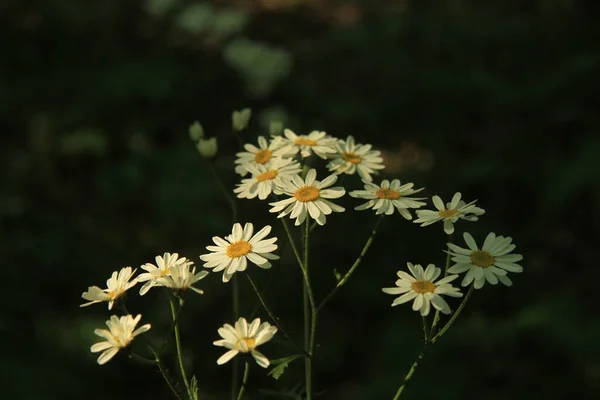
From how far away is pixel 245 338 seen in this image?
101 cm

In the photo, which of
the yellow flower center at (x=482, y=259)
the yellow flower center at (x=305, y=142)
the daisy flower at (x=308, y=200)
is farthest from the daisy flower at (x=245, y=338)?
the yellow flower center at (x=305, y=142)

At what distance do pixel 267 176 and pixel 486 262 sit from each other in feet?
1.49

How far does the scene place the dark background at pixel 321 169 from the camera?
304 cm

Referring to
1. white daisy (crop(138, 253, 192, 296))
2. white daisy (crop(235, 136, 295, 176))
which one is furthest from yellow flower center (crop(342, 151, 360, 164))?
white daisy (crop(138, 253, 192, 296))

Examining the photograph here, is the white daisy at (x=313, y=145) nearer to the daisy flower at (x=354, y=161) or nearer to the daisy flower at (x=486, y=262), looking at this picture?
the daisy flower at (x=354, y=161)

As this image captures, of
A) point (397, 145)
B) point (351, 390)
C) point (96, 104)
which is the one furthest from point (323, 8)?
point (351, 390)

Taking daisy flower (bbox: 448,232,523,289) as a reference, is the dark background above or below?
above

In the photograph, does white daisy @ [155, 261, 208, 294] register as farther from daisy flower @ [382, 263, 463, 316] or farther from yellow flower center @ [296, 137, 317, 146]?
yellow flower center @ [296, 137, 317, 146]

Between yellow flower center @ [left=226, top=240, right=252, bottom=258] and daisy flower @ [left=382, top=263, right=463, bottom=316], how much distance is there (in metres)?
0.25

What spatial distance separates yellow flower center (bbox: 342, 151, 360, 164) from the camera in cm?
142

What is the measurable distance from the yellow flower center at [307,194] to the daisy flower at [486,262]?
268 mm

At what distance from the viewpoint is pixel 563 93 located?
4.73 m

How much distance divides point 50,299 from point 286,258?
3.97ft

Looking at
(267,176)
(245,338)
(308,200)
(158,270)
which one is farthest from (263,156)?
(245,338)
